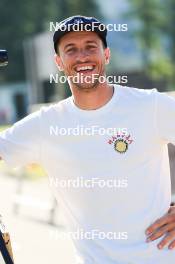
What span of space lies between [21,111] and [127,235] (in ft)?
176

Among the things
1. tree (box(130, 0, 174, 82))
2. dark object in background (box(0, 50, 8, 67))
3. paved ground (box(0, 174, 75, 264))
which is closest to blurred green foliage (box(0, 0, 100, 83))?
tree (box(130, 0, 174, 82))

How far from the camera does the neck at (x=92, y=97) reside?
9.37 ft

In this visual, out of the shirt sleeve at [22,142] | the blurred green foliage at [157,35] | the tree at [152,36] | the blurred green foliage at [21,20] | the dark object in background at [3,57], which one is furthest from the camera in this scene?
the blurred green foliage at [21,20]

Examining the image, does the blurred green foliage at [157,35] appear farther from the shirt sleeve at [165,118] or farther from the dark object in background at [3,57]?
the dark object in background at [3,57]

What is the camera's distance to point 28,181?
12.6 m

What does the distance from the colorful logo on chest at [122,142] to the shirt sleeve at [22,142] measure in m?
0.34

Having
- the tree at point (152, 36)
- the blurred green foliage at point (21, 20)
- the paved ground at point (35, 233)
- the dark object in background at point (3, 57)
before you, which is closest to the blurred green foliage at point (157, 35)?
the tree at point (152, 36)

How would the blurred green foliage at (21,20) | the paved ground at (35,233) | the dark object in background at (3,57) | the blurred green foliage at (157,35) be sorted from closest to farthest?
the dark object in background at (3,57)
the paved ground at (35,233)
the blurred green foliage at (157,35)
the blurred green foliage at (21,20)

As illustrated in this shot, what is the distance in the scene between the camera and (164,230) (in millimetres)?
2801

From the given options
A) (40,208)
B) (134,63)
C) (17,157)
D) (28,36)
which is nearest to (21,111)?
(28,36)

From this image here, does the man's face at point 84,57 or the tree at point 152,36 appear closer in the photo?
the man's face at point 84,57

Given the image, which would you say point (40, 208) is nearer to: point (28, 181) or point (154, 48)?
point (28, 181)

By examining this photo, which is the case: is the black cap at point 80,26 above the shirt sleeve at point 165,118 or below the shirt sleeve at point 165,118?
above

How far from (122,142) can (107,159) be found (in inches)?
3.5
